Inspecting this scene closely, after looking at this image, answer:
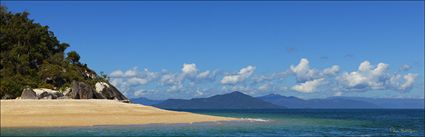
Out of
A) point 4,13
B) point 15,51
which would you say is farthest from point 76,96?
point 4,13

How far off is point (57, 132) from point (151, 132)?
8.84 m

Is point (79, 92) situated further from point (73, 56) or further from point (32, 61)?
point (73, 56)

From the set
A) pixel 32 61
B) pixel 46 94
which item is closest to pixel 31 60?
pixel 32 61

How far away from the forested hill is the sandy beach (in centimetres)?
1817

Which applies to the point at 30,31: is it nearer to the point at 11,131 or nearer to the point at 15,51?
the point at 15,51

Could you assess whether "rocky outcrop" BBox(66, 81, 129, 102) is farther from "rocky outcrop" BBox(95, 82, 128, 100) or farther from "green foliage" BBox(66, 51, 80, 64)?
"green foliage" BBox(66, 51, 80, 64)

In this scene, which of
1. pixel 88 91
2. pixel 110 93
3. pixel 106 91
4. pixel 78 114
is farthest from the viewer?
pixel 110 93

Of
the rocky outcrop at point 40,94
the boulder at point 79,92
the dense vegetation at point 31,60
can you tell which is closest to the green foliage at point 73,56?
the dense vegetation at point 31,60

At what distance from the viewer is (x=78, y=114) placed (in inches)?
2532

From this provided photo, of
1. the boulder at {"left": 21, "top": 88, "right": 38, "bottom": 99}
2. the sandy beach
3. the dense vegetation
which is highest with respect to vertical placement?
the dense vegetation

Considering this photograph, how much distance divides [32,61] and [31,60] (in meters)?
0.29

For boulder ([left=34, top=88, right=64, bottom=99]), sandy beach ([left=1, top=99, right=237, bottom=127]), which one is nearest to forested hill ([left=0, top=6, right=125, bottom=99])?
boulder ([left=34, top=88, right=64, bottom=99])

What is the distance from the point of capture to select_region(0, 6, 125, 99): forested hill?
91238 millimetres

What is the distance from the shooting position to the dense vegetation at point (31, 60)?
91.4 m
